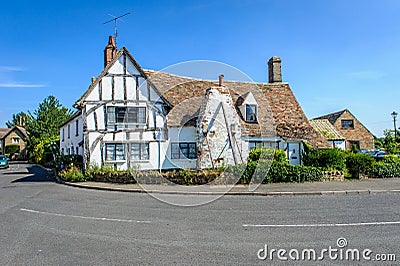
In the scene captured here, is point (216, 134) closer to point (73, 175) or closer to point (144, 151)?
point (144, 151)

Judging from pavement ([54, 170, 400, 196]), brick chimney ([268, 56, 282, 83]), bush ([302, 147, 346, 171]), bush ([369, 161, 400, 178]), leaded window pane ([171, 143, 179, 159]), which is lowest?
pavement ([54, 170, 400, 196])

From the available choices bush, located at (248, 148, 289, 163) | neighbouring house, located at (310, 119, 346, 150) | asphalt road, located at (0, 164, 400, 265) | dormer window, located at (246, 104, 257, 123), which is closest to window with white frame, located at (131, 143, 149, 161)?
bush, located at (248, 148, 289, 163)

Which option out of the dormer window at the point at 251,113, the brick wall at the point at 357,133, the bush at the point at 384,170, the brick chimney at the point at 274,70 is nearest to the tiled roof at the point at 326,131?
the brick chimney at the point at 274,70

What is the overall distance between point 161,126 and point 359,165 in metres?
11.9

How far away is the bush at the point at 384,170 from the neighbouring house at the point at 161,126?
536cm

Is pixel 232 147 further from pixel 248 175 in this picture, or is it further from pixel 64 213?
pixel 64 213

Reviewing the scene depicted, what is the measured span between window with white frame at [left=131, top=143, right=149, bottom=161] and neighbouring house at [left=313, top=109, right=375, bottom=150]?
32295mm

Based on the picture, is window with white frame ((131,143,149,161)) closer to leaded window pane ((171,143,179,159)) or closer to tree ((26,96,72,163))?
leaded window pane ((171,143,179,159))

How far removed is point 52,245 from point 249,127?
17.6 metres

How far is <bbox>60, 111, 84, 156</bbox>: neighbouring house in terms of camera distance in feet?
74.4

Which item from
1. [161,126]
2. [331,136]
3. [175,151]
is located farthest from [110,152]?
[331,136]

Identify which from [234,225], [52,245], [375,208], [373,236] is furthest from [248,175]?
[52,245]

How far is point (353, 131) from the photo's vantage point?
44.9 m

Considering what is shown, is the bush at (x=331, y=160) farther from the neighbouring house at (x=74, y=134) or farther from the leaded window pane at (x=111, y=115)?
the neighbouring house at (x=74, y=134)
